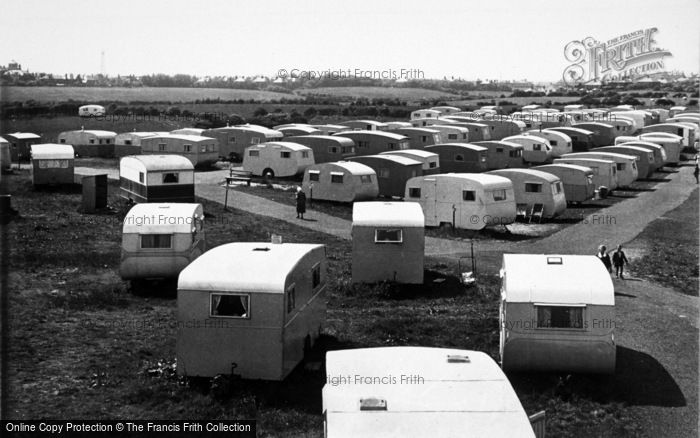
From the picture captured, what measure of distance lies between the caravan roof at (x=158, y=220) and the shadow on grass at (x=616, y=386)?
10.8 meters

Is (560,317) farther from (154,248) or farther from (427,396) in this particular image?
(154,248)

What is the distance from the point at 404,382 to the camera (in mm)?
10383

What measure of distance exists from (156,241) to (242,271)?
7.62m

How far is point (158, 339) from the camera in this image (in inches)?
752

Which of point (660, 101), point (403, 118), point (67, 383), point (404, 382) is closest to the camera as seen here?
point (404, 382)

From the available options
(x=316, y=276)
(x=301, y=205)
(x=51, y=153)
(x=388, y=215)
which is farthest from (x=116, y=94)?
(x=316, y=276)

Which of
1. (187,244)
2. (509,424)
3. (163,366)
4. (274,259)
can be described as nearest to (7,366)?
(163,366)

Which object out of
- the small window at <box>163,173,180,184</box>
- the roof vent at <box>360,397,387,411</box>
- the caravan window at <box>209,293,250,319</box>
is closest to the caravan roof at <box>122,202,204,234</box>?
the caravan window at <box>209,293,250,319</box>

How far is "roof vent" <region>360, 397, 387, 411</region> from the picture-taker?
375 inches

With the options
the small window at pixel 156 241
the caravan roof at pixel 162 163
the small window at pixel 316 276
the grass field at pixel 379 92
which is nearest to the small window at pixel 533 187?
the caravan roof at pixel 162 163

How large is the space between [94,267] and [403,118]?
72363mm

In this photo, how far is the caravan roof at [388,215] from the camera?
24.3 metres

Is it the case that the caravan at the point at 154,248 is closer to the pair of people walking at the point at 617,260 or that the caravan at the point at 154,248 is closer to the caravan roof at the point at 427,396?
the pair of people walking at the point at 617,260

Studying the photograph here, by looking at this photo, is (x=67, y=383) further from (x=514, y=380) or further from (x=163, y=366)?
(x=514, y=380)
